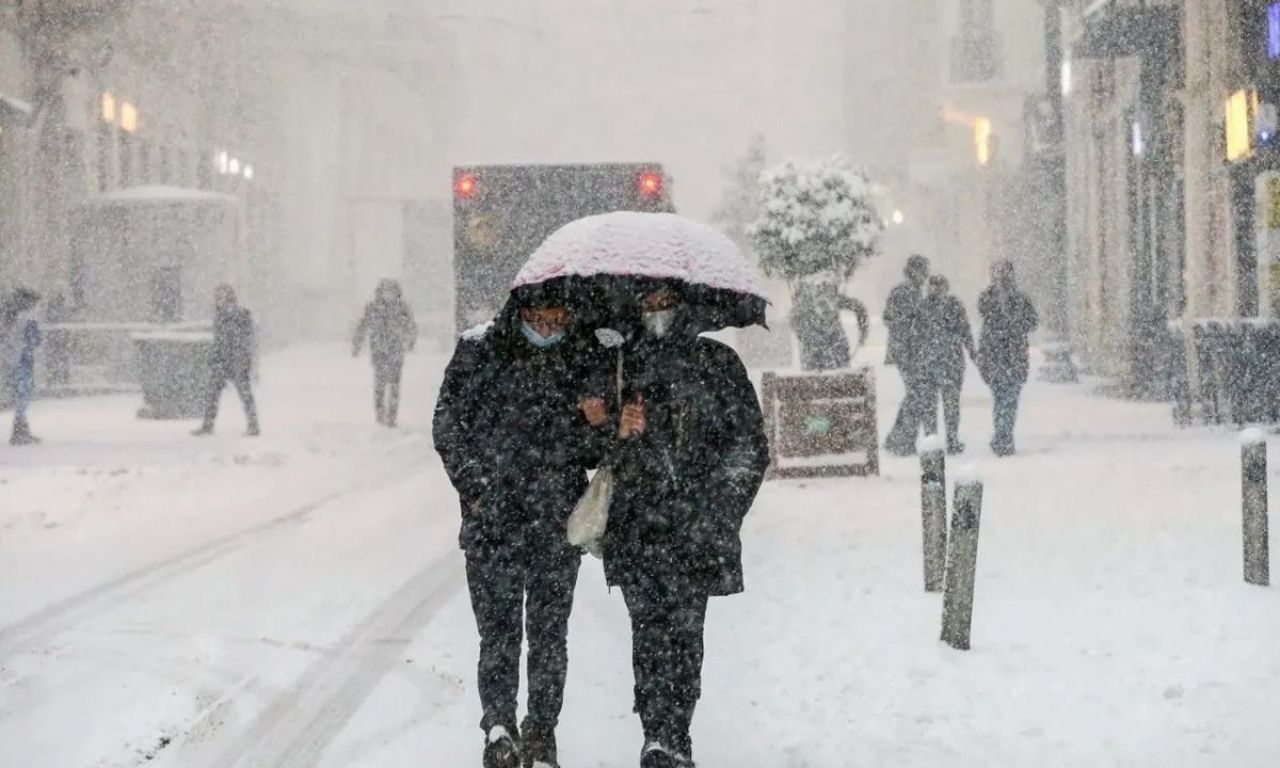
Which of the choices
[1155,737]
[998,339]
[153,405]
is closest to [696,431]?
[1155,737]

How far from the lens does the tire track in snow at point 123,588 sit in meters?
8.51

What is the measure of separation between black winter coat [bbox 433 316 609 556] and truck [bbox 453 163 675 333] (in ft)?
43.6

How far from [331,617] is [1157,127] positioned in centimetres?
1981

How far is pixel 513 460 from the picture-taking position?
5.55 m

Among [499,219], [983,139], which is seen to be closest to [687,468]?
[499,219]

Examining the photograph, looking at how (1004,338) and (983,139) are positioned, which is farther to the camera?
(983,139)

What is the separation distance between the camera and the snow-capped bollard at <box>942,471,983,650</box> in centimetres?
735

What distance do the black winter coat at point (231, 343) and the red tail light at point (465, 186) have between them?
9.78 ft

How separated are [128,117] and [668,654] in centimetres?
3580

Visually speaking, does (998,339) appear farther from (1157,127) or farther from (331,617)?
(1157,127)

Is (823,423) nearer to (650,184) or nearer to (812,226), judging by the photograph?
(650,184)

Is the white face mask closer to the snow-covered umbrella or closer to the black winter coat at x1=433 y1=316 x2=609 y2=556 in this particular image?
the snow-covered umbrella

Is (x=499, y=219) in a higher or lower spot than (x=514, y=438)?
higher

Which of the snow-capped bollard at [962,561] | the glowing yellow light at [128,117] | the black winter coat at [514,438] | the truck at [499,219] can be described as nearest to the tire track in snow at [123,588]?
the black winter coat at [514,438]
